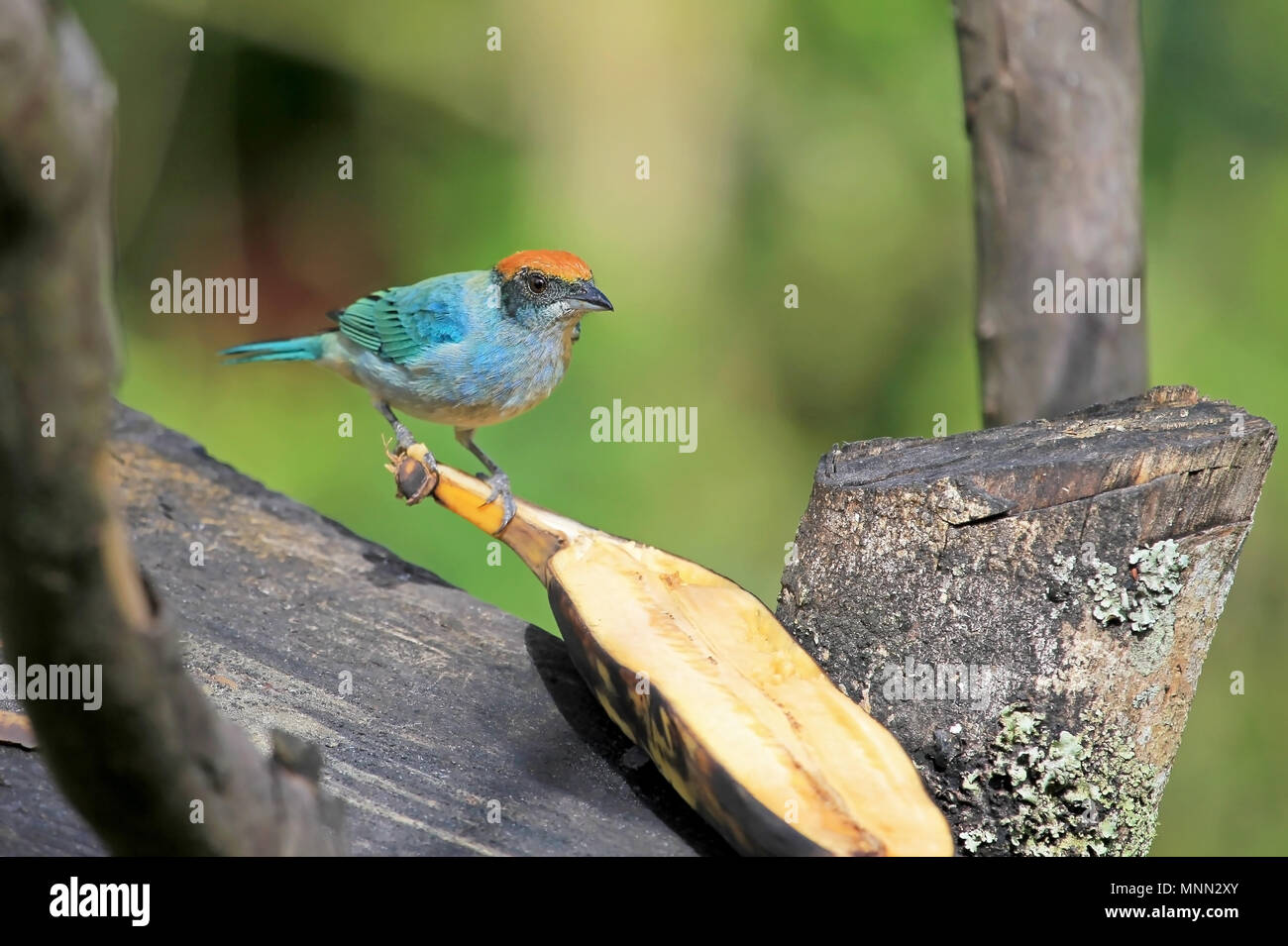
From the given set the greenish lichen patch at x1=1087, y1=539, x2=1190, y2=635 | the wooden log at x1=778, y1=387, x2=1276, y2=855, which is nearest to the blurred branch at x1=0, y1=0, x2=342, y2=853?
the wooden log at x1=778, y1=387, x2=1276, y2=855

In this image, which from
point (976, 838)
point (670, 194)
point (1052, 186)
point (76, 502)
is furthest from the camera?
point (670, 194)

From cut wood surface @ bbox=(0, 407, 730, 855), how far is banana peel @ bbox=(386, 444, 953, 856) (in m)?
0.14

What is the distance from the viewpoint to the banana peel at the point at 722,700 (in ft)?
5.31

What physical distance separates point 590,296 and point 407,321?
582 mm

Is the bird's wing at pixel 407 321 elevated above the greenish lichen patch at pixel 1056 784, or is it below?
above

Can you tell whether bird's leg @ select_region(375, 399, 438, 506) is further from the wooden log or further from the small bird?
the wooden log

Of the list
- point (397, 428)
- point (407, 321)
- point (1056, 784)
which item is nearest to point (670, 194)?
point (397, 428)

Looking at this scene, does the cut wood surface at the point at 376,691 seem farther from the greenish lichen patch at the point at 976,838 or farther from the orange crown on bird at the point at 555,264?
the orange crown on bird at the point at 555,264

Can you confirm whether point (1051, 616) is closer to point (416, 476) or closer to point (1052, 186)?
point (416, 476)

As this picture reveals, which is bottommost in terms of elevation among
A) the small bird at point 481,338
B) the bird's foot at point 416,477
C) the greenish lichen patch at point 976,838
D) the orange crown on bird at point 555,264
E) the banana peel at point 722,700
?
the greenish lichen patch at point 976,838

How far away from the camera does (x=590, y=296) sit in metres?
3.01

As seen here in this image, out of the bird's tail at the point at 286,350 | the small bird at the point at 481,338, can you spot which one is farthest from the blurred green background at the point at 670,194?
the small bird at the point at 481,338
